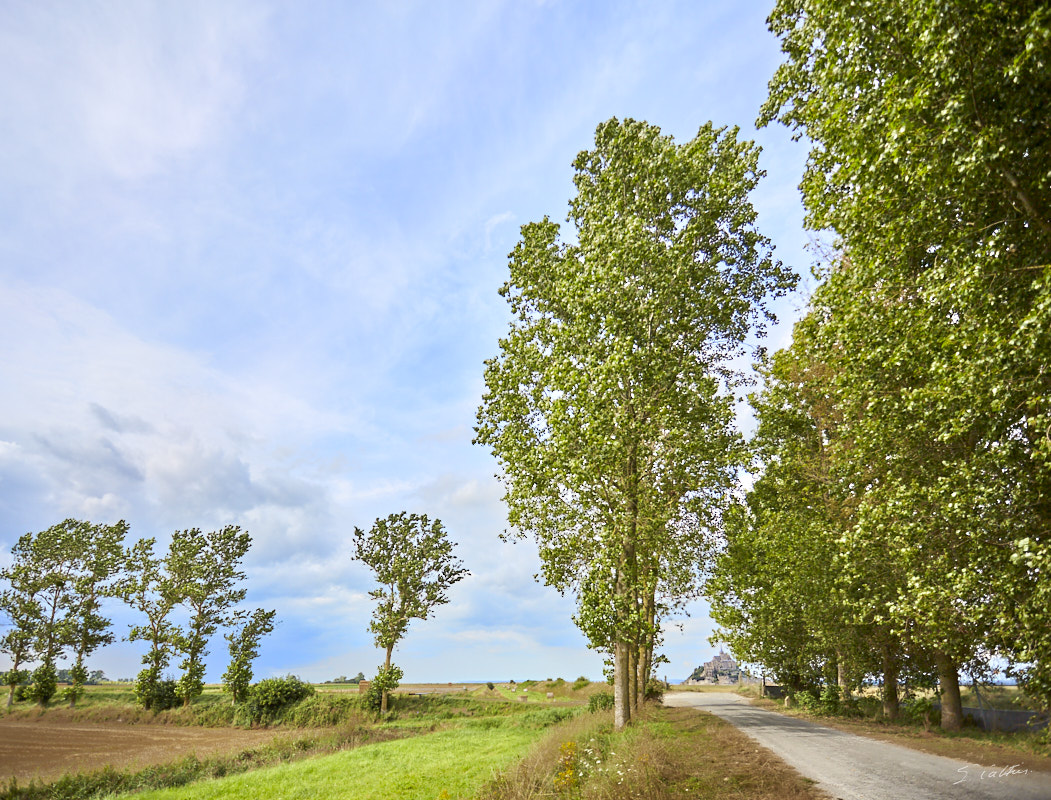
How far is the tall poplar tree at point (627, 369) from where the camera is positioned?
52.8ft

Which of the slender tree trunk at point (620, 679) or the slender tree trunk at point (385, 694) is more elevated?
the slender tree trunk at point (620, 679)

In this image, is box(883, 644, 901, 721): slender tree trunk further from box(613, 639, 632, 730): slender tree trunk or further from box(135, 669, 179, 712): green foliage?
box(135, 669, 179, 712): green foliage

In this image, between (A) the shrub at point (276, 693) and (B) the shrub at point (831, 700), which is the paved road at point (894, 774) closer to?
(B) the shrub at point (831, 700)

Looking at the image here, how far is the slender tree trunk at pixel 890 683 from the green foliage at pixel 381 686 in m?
31.1

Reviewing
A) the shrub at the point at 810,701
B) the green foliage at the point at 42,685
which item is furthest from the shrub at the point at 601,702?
the green foliage at the point at 42,685

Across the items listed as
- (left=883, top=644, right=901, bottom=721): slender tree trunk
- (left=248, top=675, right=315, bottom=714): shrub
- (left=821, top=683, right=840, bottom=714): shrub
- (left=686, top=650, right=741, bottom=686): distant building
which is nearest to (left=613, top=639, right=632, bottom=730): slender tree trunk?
(left=883, top=644, right=901, bottom=721): slender tree trunk

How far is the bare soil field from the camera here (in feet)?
80.0

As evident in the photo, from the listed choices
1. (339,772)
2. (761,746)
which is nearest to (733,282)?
(761,746)

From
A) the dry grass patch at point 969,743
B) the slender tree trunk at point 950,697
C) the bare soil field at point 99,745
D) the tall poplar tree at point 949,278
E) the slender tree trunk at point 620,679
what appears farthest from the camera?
the bare soil field at point 99,745

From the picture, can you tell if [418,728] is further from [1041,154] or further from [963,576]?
[1041,154]

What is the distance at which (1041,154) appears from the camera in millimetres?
9469

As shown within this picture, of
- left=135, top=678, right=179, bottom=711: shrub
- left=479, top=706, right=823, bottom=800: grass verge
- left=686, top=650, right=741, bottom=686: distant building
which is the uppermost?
left=479, top=706, right=823, bottom=800: grass verge

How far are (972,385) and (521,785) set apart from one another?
1124 centimetres
